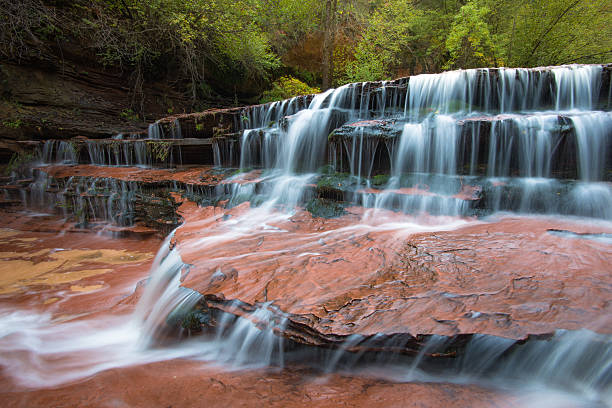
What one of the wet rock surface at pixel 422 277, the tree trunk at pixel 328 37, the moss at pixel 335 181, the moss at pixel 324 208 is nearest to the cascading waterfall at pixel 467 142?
the moss at pixel 335 181

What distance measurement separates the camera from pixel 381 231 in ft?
11.0

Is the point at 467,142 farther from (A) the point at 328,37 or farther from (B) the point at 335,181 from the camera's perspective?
(A) the point at 328,37

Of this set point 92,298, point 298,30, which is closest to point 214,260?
point 92,298

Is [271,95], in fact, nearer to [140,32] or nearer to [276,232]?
[140,32]

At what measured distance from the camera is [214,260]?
9.03 ft

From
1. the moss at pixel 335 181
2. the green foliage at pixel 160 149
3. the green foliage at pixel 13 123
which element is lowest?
Result: the moss at pixel 335 181

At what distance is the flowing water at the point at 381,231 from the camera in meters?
1.63

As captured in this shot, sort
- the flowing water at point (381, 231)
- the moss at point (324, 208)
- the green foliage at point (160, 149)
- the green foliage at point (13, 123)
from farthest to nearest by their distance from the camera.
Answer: the green foliage at point (13, 123) < the green foliage at point (160, 149) < the moss at point (324, 208) < the flowing water at point (381, 231)

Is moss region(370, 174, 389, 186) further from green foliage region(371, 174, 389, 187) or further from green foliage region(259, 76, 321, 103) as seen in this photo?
green foliage region(259, 76, 321, 103)

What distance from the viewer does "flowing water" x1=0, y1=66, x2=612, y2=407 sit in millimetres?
1632

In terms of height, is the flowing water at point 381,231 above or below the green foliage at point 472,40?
below

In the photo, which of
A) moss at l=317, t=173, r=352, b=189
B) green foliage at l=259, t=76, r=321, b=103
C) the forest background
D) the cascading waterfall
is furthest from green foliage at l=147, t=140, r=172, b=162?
green foliage at l=259, t=76, r=321, b=103

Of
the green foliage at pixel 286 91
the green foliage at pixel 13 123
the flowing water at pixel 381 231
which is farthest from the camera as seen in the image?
the green foliage at pixel 286 91

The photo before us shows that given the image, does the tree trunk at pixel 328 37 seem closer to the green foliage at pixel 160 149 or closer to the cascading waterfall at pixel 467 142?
the cascading waterfall at pixel 467 142
